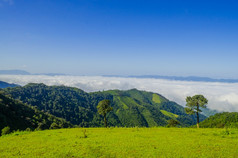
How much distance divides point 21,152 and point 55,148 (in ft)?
13.0

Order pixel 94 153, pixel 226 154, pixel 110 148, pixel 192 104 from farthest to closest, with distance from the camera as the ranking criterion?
pixel 192 104
pixel 110 148
pixel 94 153
pixel 226 154

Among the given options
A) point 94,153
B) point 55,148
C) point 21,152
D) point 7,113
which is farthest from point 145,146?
point 7,113

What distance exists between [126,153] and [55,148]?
32.0 feet

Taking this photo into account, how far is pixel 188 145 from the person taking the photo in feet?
63.1

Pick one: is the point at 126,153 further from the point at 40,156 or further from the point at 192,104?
the point at 192,104

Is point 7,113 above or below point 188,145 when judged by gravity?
below

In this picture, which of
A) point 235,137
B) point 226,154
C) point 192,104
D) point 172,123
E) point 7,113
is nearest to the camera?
point 226,154

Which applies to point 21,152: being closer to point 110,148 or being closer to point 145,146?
point 110,148

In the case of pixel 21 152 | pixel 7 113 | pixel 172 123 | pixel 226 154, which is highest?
pixel 226 154

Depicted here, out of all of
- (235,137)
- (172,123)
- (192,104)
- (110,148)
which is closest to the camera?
(110,148)

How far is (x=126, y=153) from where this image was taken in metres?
16.7

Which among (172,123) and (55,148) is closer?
(55,148)

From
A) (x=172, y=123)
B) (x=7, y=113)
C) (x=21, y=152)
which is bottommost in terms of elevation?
(x=7, y=113)

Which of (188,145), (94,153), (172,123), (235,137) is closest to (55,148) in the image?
(94,153)
